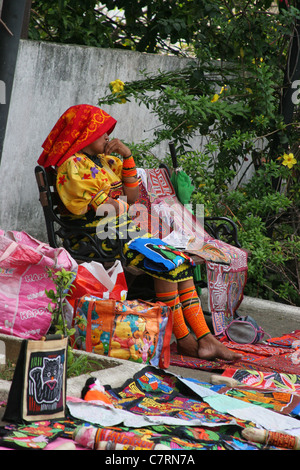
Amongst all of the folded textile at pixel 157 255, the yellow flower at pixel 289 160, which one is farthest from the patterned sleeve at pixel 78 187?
the yellow flower at pixel 289 160

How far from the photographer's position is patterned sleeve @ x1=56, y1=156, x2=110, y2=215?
4371 millimetres

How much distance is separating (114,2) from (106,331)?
3909 millimetres

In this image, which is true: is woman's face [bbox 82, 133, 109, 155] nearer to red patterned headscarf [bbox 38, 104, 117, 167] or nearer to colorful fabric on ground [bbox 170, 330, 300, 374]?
red patterned headscarf [bbox 38, 104, 117, 167]

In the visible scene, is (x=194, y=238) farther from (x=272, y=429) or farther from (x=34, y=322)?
(x=272, y=429)

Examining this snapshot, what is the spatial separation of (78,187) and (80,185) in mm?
20

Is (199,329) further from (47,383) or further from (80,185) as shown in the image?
(47,383)

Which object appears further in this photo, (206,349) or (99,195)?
(99,195)

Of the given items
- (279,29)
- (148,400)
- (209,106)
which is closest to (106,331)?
(148,400)

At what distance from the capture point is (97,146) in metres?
4.60

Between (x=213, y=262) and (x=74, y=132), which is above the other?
(x=74, y=132)

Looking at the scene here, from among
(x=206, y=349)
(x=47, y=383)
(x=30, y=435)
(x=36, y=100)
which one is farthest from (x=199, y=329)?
(x=36, y=100)

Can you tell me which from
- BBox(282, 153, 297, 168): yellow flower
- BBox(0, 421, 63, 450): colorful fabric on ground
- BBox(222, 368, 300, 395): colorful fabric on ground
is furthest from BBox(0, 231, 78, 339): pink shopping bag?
BBox(282, 153, 297, 168): yellow flower

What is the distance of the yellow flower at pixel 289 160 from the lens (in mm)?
6046
